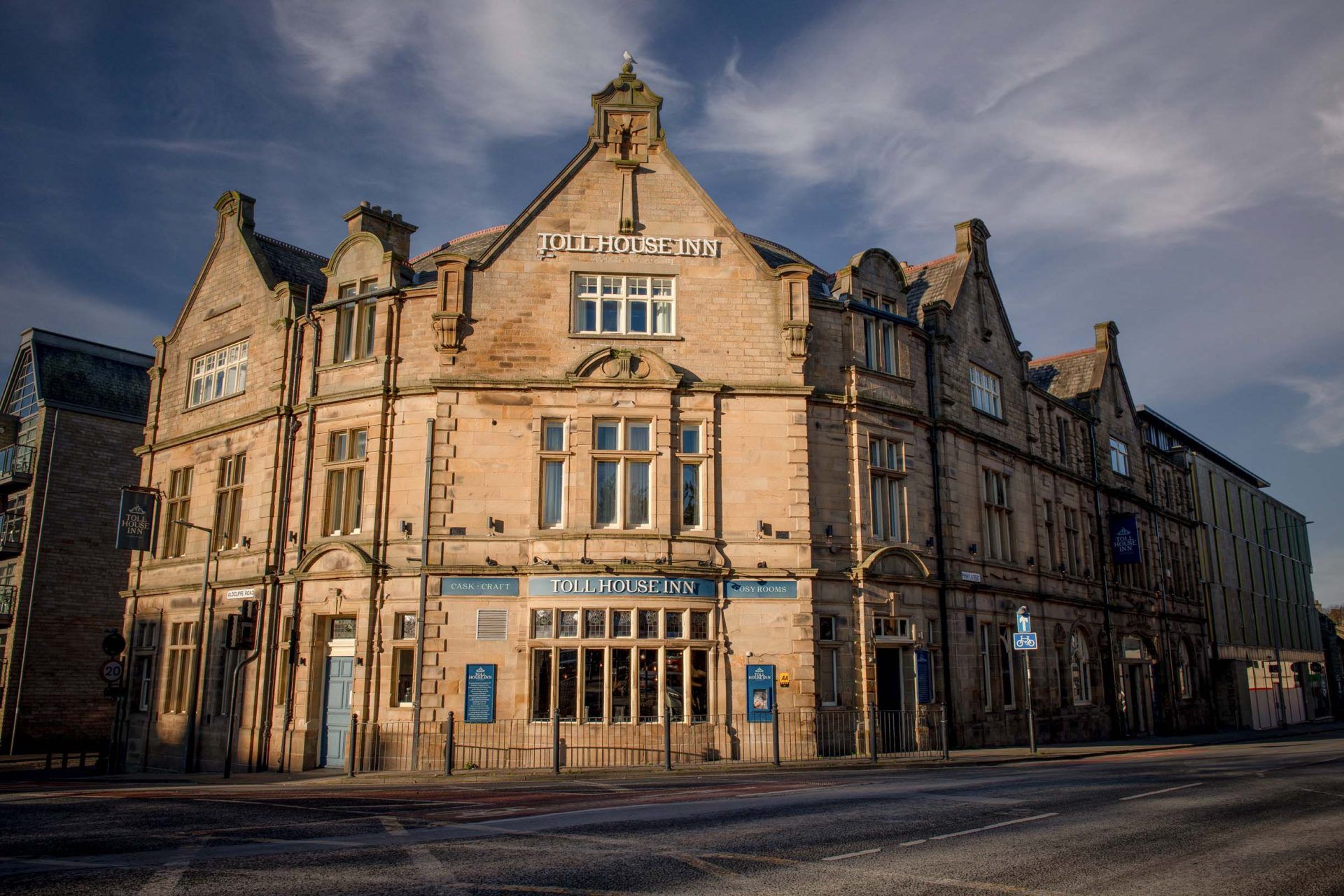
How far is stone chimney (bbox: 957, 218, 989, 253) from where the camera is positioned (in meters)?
32.7

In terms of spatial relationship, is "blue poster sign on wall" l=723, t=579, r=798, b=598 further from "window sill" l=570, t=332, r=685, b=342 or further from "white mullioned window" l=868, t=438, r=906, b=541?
"window sill" l=570, t=332, r=685, b=342

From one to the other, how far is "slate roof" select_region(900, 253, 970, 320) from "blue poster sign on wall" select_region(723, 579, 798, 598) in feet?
37.0

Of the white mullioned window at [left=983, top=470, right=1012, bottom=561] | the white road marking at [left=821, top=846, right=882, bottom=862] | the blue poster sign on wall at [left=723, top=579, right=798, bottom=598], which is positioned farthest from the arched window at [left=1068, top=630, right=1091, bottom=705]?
the white road marking at [left=821, top=846, right=882, bottom=862]

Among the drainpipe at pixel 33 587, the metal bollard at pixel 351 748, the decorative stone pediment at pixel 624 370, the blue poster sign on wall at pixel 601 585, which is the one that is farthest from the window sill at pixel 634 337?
the drainpipe at pixel 33 587

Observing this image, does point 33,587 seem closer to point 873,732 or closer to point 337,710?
point 337,710

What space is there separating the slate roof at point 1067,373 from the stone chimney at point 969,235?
9.87m

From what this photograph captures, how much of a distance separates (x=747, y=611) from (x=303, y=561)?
11171 millimetres

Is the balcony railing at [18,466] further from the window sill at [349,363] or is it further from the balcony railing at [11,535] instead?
the window sill at [349,363]

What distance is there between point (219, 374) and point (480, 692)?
1412 cm

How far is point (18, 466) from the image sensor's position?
38594 millimetres

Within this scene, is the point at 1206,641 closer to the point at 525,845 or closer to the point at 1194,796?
the point at 1194,796

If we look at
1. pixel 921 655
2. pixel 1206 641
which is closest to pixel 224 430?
pixel 921 655

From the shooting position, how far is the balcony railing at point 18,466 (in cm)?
3819

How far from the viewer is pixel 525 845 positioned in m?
10.1
